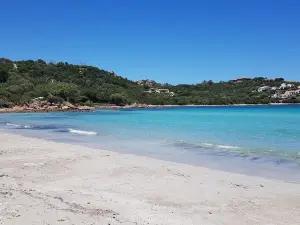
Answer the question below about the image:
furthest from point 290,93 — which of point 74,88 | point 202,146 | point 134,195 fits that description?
point 134,195

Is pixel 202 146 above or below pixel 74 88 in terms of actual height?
below

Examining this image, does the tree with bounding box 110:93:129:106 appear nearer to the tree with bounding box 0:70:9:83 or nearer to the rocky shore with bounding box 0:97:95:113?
the rocky shore with bounding box 0:97:95:113

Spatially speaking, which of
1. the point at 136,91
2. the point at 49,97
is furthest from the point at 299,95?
the point at 49,97

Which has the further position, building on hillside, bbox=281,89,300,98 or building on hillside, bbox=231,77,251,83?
building on hillside, bbox=231,77,251,83

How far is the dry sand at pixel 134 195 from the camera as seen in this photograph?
17.0ft

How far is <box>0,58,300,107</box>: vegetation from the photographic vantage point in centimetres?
7238

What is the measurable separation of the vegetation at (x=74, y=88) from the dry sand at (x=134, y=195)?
186ft

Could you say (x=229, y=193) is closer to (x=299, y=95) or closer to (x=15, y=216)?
(x=15, y=216)

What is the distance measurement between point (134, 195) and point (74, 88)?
248ft

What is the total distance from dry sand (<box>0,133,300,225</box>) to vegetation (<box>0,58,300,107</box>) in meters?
56.8

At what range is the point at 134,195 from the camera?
6.60 meters

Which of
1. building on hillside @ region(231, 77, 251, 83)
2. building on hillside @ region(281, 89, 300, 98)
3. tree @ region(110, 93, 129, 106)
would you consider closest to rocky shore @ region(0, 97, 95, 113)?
tree @ region(110, 93, 129, 106)

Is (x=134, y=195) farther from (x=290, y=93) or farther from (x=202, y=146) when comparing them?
(x=290, y=93)

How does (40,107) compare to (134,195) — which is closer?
(134,195)
